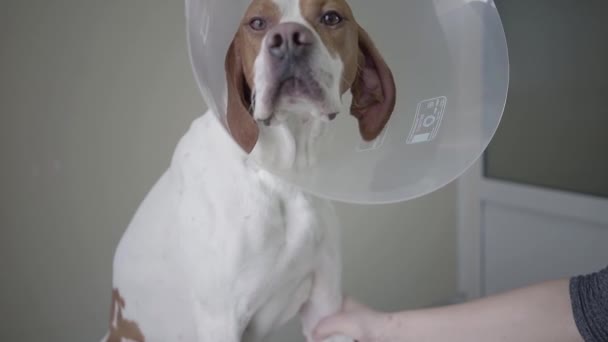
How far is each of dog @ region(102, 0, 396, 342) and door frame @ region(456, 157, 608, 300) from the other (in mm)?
1007

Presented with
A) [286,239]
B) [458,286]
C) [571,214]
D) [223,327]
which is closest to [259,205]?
[286,239]

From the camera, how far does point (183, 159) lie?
1026 mm

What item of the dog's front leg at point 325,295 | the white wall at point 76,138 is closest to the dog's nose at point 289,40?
the dog's front leg at point 325,295

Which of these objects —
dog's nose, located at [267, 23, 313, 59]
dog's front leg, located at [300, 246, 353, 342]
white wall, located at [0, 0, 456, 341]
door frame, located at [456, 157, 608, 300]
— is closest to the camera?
dog's nose, located at [267, 23, 313, 59]

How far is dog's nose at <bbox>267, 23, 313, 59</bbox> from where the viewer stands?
804mm

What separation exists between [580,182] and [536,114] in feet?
0.85

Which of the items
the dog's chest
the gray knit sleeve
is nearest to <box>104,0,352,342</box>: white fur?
the dog's chest

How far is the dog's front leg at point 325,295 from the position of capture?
3.61 feet

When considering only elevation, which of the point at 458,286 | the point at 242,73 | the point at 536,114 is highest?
the point at 242,73

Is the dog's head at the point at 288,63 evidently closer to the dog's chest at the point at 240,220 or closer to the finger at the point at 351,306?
the dog's chest at the point at 240,220

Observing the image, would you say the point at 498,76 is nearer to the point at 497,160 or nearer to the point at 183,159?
the point at 183,159

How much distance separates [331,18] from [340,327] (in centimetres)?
61

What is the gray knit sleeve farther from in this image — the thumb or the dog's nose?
the dog's nose

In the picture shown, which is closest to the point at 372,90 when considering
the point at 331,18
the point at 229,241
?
the point at 331,18
